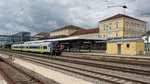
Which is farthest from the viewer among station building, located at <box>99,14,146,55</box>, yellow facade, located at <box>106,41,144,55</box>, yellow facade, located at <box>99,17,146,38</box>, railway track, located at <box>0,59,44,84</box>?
yellow facade, located at <box>99,17,146,38</box>

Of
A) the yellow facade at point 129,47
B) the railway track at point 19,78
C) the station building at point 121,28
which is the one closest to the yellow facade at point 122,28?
the station building at point 121,28

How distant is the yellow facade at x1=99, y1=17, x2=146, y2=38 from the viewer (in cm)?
4912

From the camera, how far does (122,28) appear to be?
4875cm

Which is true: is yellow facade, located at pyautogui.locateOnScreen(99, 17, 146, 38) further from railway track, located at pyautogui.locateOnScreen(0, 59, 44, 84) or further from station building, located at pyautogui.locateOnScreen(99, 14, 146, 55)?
railway track, located at pyautogui.locateOnScreen(0, 59, 44, 84)

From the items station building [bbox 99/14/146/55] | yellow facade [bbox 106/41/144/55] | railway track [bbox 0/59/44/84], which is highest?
station building [bbox 99/14/146/55]

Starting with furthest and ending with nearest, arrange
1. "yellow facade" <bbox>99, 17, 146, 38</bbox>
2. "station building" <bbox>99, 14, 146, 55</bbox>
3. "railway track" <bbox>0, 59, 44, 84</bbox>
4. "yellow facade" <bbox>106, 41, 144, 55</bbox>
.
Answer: "yellow facade" <bbox>99, 17, 146, 38</bbox> → "station building" <bbox>99, 14, 146, 55</bbox> → "yellow facade" <bbox>106, 41, 144, 55</bbox> → "railway track" <bbox>0, 59, 44, 84</bbox>

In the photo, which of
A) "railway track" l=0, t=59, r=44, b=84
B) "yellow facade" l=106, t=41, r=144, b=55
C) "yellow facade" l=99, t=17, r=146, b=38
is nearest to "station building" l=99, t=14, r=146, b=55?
"yellow facade" l=99, t=17, r=146, b=38

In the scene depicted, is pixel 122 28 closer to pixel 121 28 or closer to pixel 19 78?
pixel 121 28

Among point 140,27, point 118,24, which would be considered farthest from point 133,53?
point 140,27

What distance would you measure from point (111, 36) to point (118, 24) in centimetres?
545

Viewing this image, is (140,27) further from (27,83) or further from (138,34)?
(27,83)

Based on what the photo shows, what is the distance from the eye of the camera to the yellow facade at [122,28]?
49.1 m

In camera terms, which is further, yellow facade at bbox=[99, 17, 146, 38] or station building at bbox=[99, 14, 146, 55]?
yellow facade at bbox=[99, 17, 146, 38]

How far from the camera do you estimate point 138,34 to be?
55875mm
